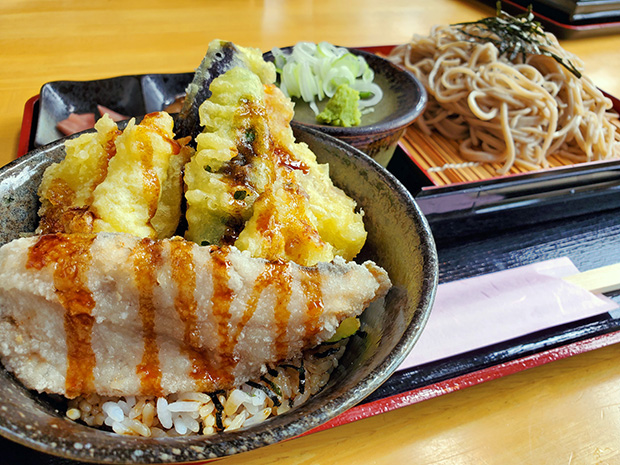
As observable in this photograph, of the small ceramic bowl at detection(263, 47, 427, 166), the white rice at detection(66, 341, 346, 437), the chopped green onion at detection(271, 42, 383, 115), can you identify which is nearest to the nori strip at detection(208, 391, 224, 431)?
the white rice at detection(66, 341, 346, 437)

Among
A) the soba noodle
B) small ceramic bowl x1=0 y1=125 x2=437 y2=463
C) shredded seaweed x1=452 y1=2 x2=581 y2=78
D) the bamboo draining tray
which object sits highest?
shredded seaweed x1=452 y1=2 x2=581 y2=78

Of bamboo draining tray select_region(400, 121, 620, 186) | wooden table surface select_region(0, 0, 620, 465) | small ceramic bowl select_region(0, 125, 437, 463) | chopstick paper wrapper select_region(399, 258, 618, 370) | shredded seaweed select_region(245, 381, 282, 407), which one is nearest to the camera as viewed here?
small ceramic bowl select_region(0, 125, 437, 463)

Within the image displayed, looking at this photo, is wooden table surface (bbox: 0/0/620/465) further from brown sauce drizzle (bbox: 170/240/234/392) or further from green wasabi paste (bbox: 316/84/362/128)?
green wasabi paste (bbox: 316/84/362/128)

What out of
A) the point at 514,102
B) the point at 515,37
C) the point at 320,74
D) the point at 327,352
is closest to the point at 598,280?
the point at 327,352

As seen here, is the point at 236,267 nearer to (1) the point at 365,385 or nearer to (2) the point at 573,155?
(1) the point at 365,385

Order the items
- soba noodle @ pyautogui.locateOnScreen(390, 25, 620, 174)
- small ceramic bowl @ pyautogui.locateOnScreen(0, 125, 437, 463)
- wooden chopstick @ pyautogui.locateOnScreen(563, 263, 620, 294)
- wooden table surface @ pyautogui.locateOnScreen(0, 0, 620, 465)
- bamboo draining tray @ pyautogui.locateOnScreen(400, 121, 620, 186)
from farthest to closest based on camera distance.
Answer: soba noodle @ pyautogui.locateOnScreen(390, 25, 620, 174), bamboo draining tray @ pyautogui.locateOnScreen(400, 121, 620, 186), wooden chopstick @ pyautogui.locateOnScreen(563, 263, 620, 294), wooden table surface @ pyautogui.locateOnScreen(0, 0, 620, 465), small ceramic bowl @ pyautogui.locateOnScreen(0, 125, 437, 463)

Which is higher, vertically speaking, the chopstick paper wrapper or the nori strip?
the nori strip

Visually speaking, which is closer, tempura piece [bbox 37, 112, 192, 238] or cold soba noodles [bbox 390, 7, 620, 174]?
tempura piece [bbox 37, 112, 192, 238]
